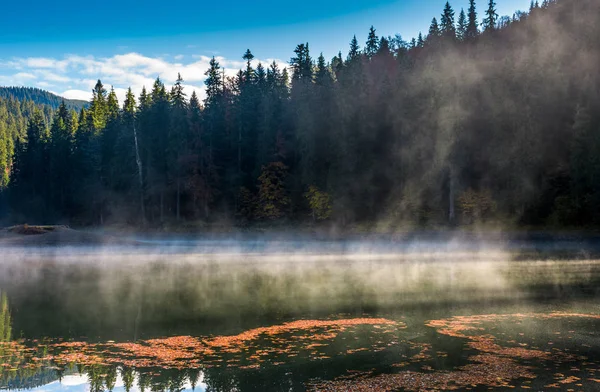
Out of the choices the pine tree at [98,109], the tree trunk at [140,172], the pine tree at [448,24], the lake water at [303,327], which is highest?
the pine tree at [448,24]

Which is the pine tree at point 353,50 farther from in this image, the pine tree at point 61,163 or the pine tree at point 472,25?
the pine tree at point 61,163

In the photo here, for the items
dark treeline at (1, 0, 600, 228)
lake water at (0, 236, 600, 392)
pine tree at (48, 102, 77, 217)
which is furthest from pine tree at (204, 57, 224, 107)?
lake water at (0, 236, 600, 392)

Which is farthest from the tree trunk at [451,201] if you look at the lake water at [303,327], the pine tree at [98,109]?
the pine tree at [98,109]

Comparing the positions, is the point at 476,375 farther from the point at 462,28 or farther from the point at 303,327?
the point at 462,28

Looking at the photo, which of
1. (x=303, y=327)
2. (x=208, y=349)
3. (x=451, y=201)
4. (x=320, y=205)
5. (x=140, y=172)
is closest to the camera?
(x=208, y=349)

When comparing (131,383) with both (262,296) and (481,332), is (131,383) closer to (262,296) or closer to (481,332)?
(481,332)

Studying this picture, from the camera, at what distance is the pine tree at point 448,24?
86.9 meters

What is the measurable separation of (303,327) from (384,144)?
49.7 meters

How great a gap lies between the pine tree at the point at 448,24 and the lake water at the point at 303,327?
194ft

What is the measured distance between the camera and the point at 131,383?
1163cm

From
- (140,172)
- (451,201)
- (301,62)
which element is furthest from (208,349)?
(301,62)

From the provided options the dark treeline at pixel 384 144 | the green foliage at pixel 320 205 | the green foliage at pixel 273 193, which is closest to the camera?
the dark treeline at pixel 384 144

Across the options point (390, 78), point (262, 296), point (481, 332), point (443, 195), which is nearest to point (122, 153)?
point (390, 78)

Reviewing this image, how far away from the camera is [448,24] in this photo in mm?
91562
